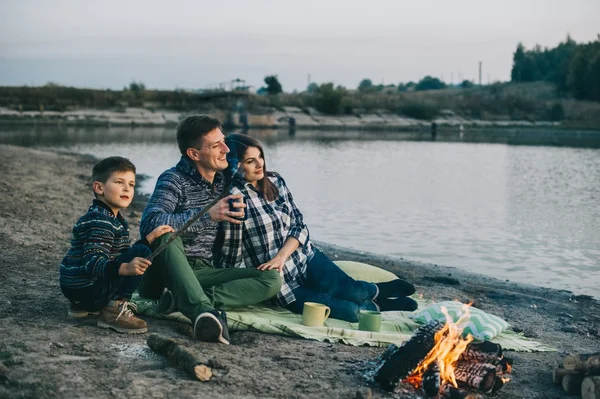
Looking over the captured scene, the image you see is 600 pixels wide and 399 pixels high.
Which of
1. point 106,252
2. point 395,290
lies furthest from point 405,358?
point 395,290

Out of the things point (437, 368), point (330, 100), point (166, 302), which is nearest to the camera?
point (437, 368)

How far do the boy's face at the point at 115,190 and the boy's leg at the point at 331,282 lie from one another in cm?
169

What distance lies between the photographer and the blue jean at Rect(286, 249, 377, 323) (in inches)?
243

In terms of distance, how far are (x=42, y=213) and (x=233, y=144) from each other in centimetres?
586

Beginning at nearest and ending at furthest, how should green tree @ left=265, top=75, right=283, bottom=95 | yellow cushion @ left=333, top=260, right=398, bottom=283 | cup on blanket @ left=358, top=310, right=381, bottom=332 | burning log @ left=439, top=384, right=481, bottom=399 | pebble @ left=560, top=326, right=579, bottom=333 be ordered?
burning log @ left=439, top=384, right=481, bottom=399, cup on blanket @ left=358, top=310, right=381, bottom=332, pebble @ left=560, top=326, right=579, bottom=333, yellow cushion @ left=333, top=260, right=398, bottom=283, green tree @ left=265, top=75, right=283, bottom=95

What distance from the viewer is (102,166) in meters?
5.31

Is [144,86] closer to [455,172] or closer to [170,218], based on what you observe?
[455,172]

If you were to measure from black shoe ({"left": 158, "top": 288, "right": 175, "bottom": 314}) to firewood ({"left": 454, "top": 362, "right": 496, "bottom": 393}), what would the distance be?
194 cm

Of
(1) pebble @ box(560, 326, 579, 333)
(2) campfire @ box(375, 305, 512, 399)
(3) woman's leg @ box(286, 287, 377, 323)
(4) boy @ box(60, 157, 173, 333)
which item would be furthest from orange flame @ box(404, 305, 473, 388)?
(1) pebble @ box(560, 326, 579, 333)

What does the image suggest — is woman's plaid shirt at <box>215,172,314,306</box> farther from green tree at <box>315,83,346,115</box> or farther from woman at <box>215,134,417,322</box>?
green tree at <box>315,83,346,115</box>

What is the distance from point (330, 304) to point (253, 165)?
1215 mm

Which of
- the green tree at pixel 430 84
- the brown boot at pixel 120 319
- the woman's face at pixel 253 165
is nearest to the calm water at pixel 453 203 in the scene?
the woman's face at pixel 253 165

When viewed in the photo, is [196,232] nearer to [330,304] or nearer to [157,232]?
[157,232]

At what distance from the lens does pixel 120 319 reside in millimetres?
5199
